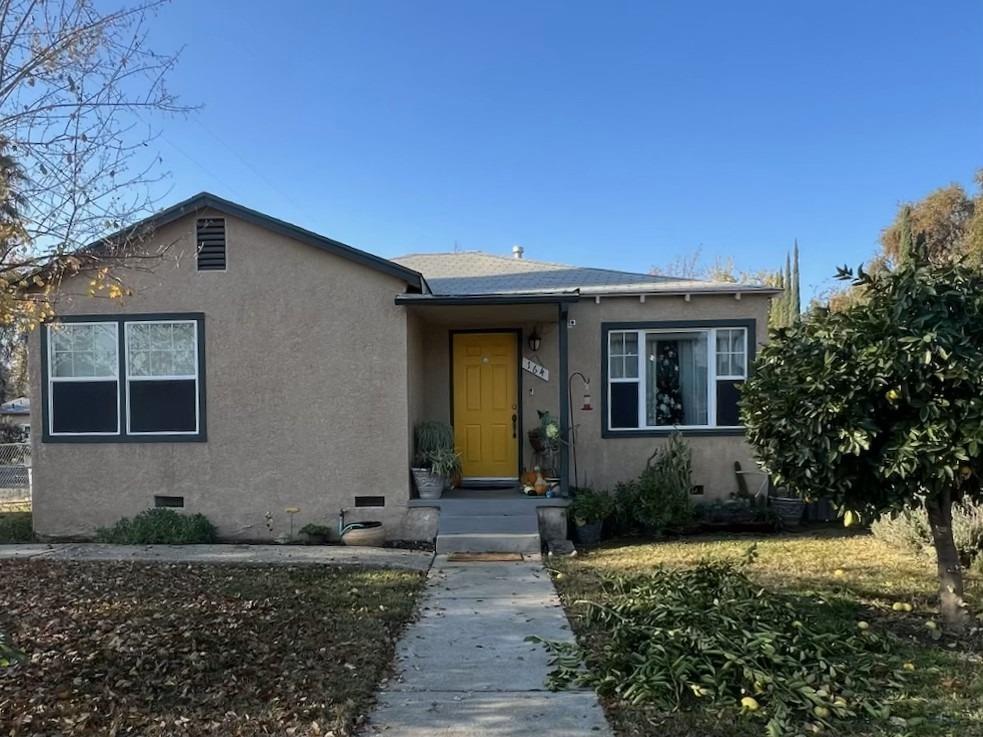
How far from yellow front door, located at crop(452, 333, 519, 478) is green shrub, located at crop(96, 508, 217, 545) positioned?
372 centimetres

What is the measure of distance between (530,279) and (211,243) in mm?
5009

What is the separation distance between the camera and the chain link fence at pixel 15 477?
13766 millimetres

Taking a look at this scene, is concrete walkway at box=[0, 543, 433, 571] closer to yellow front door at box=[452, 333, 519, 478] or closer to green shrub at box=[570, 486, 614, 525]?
green shrub at box=[570, 486, 614, 525]

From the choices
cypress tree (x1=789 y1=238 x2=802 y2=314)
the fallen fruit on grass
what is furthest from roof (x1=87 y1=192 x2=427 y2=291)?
cypress tree (x1=789 y1=238 x2=802 y2=314)

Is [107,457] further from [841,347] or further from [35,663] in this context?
[841,347]

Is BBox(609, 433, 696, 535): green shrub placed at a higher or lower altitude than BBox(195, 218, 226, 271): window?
lower

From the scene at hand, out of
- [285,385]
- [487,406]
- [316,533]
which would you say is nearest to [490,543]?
[316,533]

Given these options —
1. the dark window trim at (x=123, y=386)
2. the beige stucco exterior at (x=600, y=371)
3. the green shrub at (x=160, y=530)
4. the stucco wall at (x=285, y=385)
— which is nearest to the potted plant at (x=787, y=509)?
the beige stucco exterior at (x=600, y=371)

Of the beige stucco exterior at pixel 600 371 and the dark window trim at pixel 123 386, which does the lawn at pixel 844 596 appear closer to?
the beige stucco exterior at pixel 600 371

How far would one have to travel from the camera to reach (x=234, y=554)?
790 cm

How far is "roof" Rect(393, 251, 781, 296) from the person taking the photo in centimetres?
973

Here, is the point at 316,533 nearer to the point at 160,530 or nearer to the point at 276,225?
the point at 160,530

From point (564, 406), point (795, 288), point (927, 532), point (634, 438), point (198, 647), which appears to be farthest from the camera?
point (795, 288)

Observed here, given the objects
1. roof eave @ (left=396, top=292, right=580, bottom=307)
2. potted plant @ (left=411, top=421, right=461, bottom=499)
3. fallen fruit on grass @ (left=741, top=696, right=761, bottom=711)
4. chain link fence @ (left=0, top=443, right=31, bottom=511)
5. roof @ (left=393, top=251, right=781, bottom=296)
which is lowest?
chain link fence @ (left=0, top=443, right=31, bottom=511)
